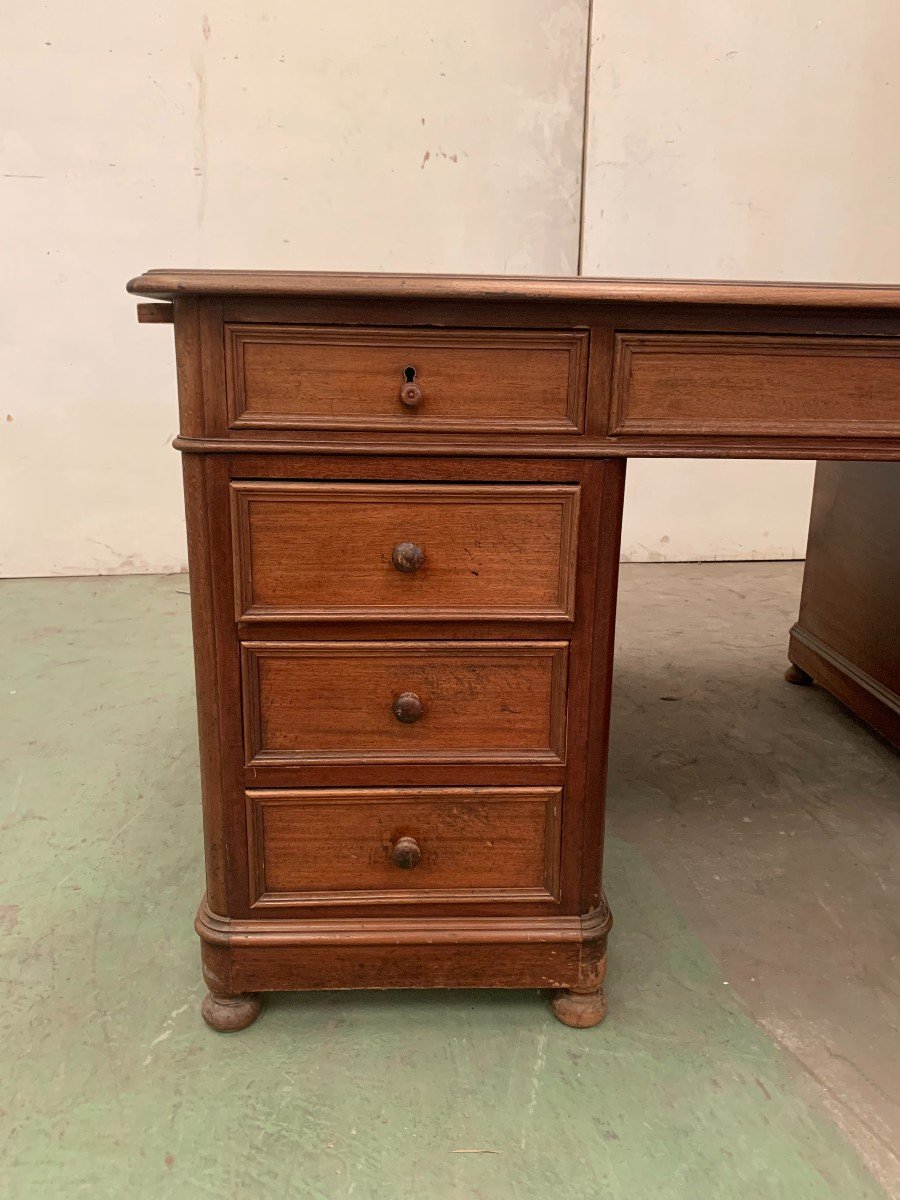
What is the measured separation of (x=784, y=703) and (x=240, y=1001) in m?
1.84

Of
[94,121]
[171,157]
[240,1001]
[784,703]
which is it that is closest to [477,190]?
[171,157]

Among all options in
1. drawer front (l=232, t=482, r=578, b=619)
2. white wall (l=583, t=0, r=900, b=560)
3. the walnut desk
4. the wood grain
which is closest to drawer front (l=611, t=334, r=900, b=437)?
the walnut desk

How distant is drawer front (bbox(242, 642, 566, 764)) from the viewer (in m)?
1.34

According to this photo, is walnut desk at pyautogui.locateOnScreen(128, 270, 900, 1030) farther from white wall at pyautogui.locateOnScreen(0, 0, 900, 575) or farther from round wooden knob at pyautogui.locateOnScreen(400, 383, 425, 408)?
white wall at pyautogui.locateOnScreen(0, 0, 900, 575)

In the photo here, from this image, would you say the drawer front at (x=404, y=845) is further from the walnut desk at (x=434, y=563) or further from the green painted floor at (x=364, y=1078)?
the green painted floor at (x=364, y=1078)

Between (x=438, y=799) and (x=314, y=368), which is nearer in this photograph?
(x=314, y=368)

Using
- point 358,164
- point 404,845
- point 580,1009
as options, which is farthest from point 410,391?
point 358,164

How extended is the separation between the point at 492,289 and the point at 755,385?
0.40 meters

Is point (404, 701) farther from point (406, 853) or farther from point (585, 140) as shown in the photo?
point (585, 140)

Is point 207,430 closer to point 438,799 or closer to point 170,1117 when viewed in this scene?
point 438,799

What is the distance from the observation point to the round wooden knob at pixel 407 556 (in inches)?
50.7

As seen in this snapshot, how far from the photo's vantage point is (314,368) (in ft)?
4.04

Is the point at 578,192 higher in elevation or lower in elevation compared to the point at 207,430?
higher

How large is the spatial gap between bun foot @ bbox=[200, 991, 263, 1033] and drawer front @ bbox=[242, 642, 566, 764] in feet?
1.33
